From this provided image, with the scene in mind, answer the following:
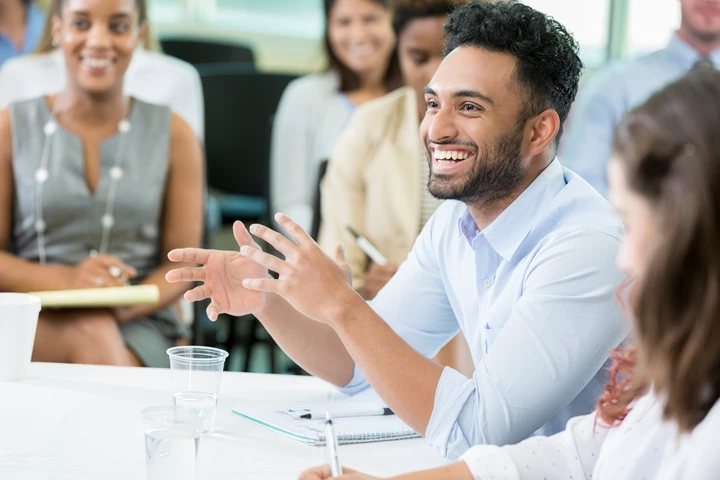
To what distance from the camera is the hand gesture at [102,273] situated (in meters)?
2.37

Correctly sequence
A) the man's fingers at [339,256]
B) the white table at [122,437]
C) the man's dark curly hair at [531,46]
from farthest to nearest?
the man's dark curly hair at [531,46]
the man's fingers at [339,256]
the white table at [122,437]

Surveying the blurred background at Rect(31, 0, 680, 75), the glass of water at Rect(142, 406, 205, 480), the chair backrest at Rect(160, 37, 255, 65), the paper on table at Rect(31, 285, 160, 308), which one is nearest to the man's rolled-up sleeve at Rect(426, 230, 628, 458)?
the glass of water at Rect(142, 406, 205, 480)

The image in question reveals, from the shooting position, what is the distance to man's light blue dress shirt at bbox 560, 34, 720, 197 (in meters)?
3.61

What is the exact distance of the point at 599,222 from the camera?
143cm

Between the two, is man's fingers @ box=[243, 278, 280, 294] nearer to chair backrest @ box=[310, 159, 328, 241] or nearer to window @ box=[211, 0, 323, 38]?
chair backrest @ box=[310, 159, 328, 241]

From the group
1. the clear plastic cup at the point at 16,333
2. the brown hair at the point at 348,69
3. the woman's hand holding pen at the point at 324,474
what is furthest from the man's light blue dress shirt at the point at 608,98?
the woman's hand holding pen at the point at 324,474

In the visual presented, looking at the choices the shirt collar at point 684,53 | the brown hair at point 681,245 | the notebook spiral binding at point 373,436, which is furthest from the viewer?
the shirt collar at point 684,53

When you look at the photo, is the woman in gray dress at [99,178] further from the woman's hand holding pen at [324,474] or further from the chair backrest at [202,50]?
the chair backrest at [202,50]

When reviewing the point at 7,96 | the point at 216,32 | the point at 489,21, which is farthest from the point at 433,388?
the point at 216,32

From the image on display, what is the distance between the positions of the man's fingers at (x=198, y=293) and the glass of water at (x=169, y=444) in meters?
0.37

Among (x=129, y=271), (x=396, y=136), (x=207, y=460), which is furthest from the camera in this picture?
(x=396, y=136)

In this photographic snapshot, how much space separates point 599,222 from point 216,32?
12.9 ft

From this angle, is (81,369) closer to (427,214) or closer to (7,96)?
(427,214)

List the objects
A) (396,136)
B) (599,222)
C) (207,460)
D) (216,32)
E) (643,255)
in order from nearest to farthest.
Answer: (643,255) < (207,460) < (599,222) < (396,136) < (216,32)
